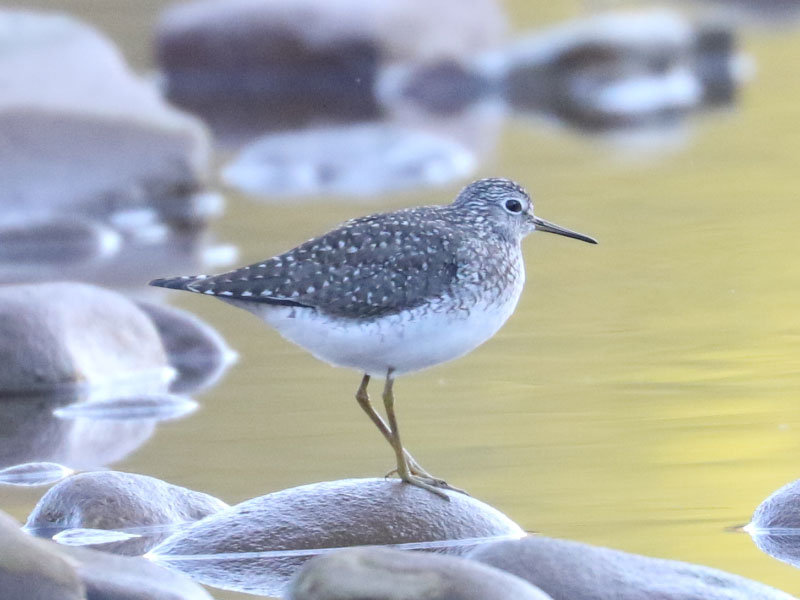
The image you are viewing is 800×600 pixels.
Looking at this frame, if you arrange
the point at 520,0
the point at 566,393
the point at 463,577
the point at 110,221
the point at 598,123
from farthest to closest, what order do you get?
the point at 520,0 < the point at 598,123 < the point at 110,221 < the point at 566,393 < the point at 463,577

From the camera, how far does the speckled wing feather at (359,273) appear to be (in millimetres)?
6207

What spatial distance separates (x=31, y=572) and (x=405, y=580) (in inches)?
43.3

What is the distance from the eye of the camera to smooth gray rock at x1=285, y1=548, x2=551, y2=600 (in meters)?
4.89

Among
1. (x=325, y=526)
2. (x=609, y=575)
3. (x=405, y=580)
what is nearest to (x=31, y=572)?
(x=405, y=580)

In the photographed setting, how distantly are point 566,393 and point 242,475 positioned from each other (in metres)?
1.76

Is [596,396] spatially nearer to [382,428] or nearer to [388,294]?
[382,428]

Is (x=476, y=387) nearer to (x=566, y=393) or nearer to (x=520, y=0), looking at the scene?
(x=566, y=393)

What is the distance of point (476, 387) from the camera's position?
8406 mm

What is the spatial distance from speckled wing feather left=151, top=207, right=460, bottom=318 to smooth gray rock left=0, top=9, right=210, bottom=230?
7.50m

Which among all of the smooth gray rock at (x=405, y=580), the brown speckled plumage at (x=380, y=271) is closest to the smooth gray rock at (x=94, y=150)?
the brown speckled plumage at (x=380, y=271)

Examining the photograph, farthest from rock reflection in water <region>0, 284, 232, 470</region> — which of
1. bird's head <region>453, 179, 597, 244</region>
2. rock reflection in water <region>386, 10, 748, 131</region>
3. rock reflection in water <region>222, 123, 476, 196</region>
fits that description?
rock reflection in water <region>386, 10, 748, 131</region>

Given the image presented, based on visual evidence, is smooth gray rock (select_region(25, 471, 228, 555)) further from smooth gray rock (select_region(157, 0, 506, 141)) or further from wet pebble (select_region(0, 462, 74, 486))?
smooth gray rock (select_region(157, 0, 506, 141))

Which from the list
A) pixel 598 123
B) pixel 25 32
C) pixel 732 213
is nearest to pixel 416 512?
pixel 732 213

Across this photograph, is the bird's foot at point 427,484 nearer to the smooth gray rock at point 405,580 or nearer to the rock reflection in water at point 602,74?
the smooth gray rock at point 405,580
